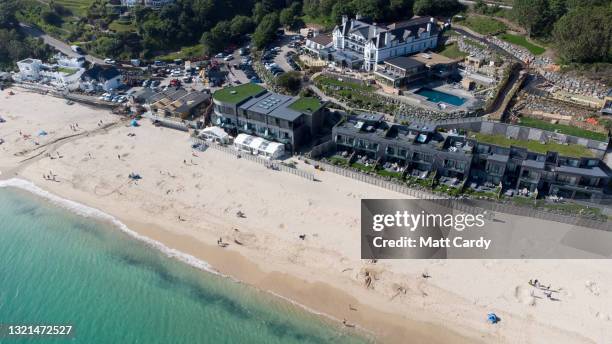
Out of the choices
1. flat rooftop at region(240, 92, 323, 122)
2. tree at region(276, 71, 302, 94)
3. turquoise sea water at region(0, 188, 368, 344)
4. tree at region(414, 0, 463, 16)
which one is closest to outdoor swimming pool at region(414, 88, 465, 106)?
flat rooftop at region(240, 92, 323, 122)

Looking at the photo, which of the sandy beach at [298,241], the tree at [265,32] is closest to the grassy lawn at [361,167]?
the sandy beach at [298,241]

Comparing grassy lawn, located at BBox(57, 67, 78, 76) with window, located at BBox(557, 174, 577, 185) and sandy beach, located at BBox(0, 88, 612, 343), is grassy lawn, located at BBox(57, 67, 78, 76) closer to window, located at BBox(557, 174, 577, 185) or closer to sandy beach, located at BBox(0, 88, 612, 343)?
sandy beach, located at BBox(0, 88, 612, 343)

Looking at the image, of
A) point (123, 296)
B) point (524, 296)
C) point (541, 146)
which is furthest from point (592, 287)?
point (123, 296)

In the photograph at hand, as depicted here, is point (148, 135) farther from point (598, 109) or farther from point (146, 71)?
point (598, 109)

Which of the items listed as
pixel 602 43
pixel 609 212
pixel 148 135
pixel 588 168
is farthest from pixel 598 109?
pixel 148 135

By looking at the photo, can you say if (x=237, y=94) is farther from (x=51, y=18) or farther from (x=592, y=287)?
(x=51, y=18)

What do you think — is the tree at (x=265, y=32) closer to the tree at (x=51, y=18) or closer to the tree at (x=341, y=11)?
the tree at (x=341, y=11)
